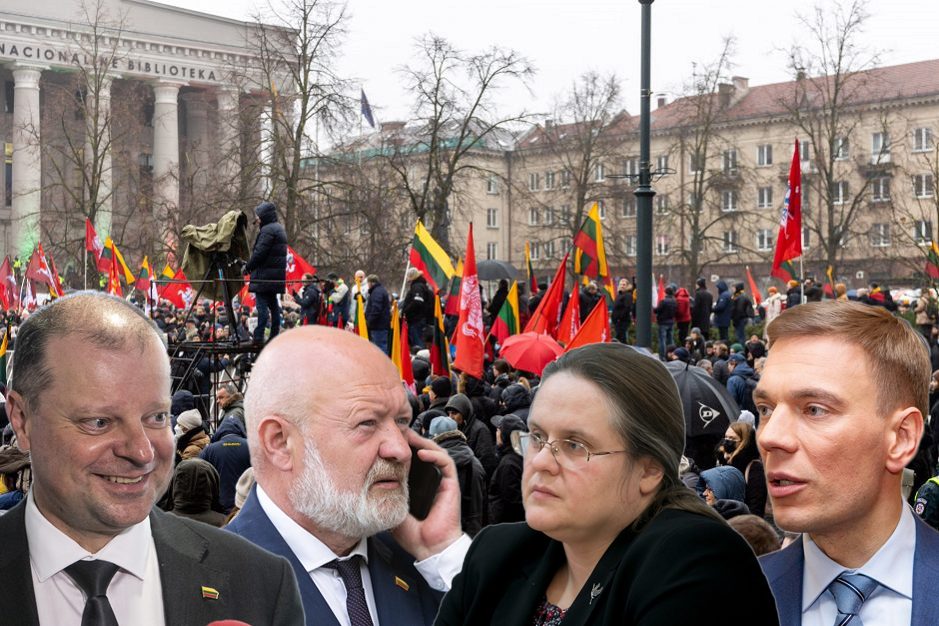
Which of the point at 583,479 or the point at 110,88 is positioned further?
the point at 110,88

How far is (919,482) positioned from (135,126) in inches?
1602

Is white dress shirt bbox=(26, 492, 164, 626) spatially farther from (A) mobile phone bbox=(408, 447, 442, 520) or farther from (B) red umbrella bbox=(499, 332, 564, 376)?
(B) red umbrella bbox=(499, 332, 564, 376)

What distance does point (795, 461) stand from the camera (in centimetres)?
268

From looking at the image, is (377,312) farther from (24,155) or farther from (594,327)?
(24,155)

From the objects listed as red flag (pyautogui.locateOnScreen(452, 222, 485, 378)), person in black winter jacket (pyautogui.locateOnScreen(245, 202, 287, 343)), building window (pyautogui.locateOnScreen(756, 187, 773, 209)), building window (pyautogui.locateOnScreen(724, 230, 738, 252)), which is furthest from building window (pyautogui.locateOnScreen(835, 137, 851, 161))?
person in black winter jacket (pyautogui.locateOnScreen(245, 202, 287, 343))

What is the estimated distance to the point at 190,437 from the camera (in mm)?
10188

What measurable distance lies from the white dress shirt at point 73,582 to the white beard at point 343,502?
0.62 metres

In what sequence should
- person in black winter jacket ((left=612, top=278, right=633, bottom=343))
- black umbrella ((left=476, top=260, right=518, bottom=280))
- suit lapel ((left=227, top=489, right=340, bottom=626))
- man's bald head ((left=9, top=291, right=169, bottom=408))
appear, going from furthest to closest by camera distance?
black umbrella ((left=476, top=260, right=518, bottom=280)) → person in black winter jacket ((left=612, top=278, right=633, bottom=343)) → suit lapel ((left=227, top=489, right=340, bottom=626)) → man's bald head ((left=9, top=291, right=169, bottom=408))

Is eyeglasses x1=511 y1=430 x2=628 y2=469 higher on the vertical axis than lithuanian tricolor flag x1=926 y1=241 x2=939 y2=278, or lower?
lower

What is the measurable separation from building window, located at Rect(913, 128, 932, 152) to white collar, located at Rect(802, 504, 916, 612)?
6712 centimetres

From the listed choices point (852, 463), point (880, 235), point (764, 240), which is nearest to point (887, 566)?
point (852, 463)

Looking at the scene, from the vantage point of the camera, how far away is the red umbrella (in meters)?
14.4

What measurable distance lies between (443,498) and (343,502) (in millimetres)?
340

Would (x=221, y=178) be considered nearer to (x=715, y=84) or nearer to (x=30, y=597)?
(x=715, y=84)
